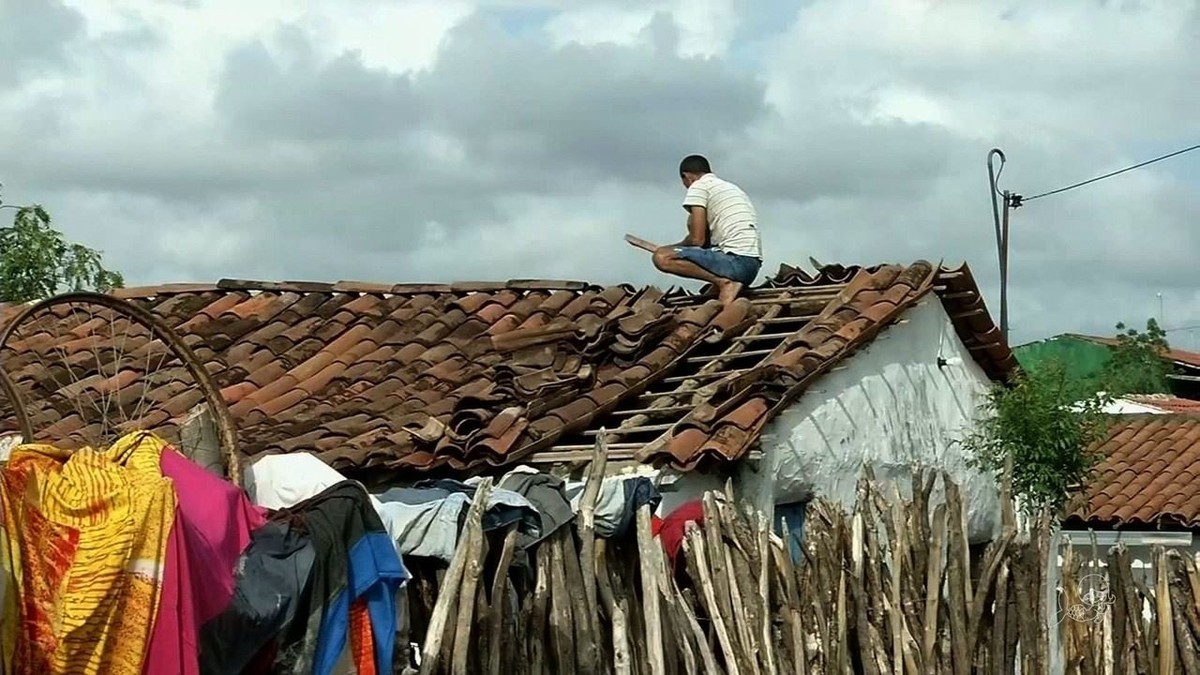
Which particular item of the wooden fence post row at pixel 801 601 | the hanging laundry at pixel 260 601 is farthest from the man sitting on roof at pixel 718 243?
the hanging laundry at pixel 260 601

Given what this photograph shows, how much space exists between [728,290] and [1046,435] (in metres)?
2.31

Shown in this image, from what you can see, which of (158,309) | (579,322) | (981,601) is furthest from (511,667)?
(158,309)

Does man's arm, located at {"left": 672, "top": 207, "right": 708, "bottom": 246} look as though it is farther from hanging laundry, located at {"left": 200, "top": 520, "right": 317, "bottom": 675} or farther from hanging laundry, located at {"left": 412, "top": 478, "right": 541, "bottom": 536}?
hanging laundry, located at {"left": 200, "top": 520, "right": 317, "bottom": 675}

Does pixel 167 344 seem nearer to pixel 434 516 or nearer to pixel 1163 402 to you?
pixel 434 516

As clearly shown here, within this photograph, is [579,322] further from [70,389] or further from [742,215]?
[70,389]

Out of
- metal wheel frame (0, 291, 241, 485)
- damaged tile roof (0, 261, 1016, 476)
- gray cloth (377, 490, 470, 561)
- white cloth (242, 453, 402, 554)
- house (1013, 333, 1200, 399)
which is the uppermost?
house (1013, 333, 1200, 399)

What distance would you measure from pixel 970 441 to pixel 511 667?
5367 mm

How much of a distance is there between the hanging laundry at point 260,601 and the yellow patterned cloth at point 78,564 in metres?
0.38

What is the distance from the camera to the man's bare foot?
11.0 metres

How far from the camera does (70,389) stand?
978 centimetres

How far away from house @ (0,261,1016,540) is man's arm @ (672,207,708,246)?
0.44 metres

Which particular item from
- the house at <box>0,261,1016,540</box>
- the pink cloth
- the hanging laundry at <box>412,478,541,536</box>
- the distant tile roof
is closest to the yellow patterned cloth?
the pink cloth

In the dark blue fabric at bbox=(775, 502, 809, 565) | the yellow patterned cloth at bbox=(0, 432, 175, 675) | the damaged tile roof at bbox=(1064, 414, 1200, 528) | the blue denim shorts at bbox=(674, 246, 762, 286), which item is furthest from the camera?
the damaged tile roof at bbox=(1064, 414, 1200, 528)

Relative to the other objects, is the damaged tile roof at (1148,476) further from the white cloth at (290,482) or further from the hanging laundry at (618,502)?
the white cloth at (290,482)
